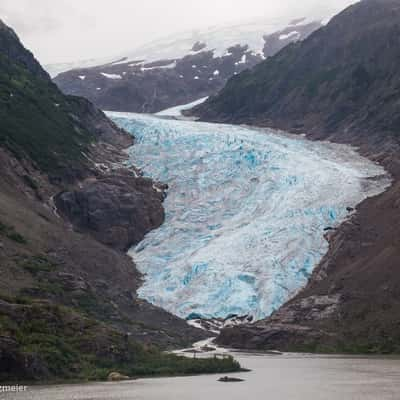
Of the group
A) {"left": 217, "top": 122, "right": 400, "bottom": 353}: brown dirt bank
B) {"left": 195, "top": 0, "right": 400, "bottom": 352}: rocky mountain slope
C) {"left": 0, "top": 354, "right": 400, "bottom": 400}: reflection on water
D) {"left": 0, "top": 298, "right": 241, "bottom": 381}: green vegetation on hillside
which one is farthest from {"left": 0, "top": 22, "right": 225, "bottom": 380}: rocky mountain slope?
{"left": 195, "top": 0, "right": 400, "bottom": 352}: rocky mountain slope

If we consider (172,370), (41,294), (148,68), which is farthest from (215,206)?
(148,68)

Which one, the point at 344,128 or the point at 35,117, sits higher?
the point at 35,117

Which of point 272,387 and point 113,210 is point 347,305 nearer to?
point 272,387

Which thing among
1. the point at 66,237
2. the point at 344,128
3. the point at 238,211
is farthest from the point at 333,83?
the point at 66,237

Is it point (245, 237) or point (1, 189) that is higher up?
point (1, 189)

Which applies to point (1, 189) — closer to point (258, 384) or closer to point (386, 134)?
point (258, 384)

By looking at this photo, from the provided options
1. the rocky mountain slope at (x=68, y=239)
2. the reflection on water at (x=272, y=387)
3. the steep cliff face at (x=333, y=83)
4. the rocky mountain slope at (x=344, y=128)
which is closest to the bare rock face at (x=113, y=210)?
the rocky mountain slope at (x=68, y=239)
